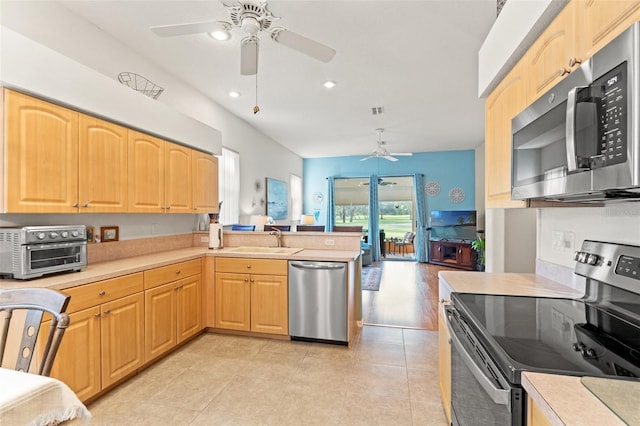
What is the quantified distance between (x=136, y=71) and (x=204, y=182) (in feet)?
4.12

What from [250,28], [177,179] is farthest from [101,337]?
[250,28]

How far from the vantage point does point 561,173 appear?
1059 mm

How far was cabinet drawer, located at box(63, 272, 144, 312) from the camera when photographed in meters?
1.82

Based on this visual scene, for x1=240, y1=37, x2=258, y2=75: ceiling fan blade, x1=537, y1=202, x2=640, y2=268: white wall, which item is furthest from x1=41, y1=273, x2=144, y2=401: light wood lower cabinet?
x1=537, y1=202, x2=640, y2=268: white wall

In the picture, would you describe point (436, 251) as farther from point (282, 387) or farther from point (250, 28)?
point (250, 28)

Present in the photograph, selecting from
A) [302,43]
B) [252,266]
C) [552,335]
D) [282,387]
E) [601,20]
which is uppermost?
[302,43]

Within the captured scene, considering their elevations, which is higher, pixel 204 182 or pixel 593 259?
pixel 204 182

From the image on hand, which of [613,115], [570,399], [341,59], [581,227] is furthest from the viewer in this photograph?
[341,59]

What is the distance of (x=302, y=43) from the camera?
195 cm

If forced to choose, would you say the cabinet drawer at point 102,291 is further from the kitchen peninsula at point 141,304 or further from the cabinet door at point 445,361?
the cabinet door at point 445,361

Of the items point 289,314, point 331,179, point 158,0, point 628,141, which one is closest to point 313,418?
point 289,314

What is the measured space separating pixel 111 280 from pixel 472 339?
7.28 feet

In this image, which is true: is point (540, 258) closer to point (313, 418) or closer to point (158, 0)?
point (313, 418)

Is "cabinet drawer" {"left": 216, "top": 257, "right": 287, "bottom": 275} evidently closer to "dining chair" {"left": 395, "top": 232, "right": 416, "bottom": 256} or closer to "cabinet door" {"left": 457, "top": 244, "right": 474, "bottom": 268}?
"cabinet door" {"left": 457, "top": 244, "right": 474, "bottom": 268}
